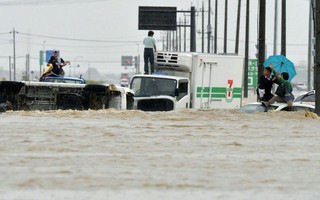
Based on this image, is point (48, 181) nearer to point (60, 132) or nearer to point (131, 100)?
point (60, 132)

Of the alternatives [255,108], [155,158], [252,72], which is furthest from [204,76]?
[252,72]

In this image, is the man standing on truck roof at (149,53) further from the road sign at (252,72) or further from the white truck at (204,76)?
the road sign at (252,72)

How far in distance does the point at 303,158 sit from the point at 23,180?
17.6 ft

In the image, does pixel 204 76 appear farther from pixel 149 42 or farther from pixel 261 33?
pixel 261 33

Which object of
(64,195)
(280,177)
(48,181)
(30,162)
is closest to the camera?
(64,195)

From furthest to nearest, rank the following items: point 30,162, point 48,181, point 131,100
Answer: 1. point 131,100
2. point 30,162
3. point 48,181

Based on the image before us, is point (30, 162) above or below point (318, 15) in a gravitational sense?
below

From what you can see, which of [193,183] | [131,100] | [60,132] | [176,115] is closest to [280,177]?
[193,183]

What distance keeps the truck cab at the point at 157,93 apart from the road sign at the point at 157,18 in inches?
1325

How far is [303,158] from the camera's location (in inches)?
611

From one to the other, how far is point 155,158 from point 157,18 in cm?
5528

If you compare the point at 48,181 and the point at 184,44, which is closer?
the point at 48,181

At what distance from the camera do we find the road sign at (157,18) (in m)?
68.9

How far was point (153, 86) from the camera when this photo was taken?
3422 centimetres
